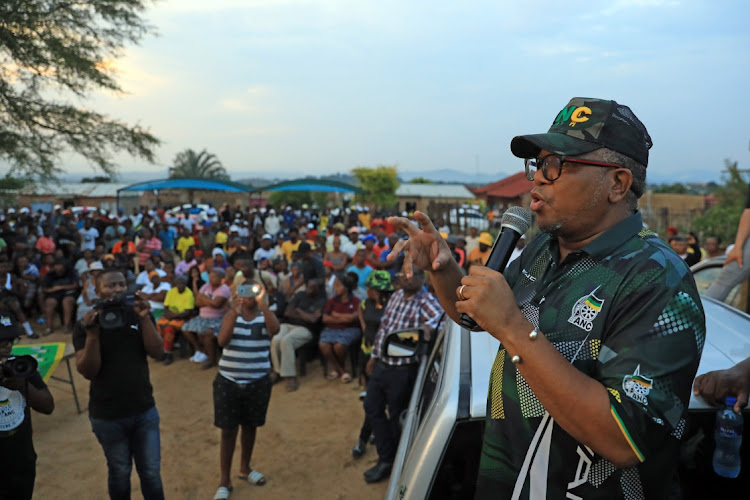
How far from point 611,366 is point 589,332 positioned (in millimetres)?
105

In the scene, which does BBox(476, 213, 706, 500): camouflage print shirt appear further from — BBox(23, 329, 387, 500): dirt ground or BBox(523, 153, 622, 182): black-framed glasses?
BBox(23, 329, 387, 500): dirt ground

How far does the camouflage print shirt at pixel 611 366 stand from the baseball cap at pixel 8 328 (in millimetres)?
2857

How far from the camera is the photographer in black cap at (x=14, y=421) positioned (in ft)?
9.79

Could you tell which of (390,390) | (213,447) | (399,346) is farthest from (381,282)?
(213,447)

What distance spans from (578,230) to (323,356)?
6.32m

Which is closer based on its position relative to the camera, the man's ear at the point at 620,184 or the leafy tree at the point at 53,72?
the man's ear at the point at 620,184

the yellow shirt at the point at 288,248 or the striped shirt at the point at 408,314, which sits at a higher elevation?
the striped shirt at the point at 408,314

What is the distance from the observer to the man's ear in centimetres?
144

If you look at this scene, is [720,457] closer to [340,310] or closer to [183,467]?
[183,467]

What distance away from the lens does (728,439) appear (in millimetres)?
1914

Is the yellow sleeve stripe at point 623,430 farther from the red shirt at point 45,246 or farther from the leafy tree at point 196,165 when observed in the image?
the leafy tree at point 196,165

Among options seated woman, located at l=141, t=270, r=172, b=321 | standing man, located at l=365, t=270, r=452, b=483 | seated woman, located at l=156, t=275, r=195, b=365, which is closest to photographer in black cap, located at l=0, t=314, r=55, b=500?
standing man, located at l=365, t=270, r=452, b=483

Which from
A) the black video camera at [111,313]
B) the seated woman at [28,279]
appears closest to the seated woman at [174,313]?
the seated woman at [28,279]

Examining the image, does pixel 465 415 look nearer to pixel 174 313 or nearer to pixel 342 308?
pixel 342 308
